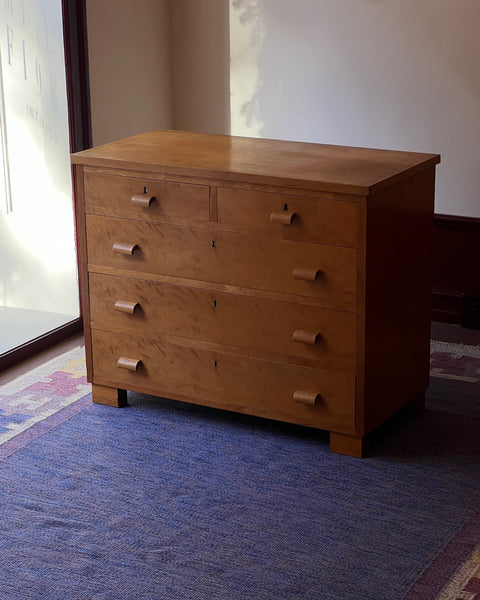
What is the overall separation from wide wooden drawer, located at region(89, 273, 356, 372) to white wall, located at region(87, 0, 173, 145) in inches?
43.2

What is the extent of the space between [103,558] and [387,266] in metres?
1.15

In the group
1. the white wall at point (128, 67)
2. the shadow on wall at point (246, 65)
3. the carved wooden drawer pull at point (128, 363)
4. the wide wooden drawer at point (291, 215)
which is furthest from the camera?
the shadow on wall at point (246, 65)

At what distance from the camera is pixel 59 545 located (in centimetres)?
258

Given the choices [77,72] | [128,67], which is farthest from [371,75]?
[77,72]

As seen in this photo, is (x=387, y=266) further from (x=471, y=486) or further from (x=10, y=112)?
(x=10, y=112)

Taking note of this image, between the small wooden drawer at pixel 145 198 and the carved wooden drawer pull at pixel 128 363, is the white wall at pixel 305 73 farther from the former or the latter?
the carved wooden drawer pull at pixel 128 363

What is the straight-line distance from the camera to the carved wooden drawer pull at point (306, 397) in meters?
2.99

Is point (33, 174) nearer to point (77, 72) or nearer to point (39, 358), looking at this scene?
point (77, 72)

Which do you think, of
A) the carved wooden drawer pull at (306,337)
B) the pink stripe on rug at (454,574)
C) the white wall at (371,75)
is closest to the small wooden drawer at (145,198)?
the carved wooden drawer pull at (306,337)

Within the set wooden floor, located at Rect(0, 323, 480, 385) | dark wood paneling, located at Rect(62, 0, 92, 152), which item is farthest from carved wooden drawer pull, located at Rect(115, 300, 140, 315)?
dark wood paneling, located at Rect(62, 0, 92, 152)

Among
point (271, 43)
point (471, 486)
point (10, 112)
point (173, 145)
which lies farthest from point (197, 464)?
point (271, 43)

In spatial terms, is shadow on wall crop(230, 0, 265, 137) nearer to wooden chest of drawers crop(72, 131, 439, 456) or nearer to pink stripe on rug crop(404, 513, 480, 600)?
wooden chest of drawers crop(72, 131, 439, 456)

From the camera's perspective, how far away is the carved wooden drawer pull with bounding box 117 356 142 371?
329 centimetres

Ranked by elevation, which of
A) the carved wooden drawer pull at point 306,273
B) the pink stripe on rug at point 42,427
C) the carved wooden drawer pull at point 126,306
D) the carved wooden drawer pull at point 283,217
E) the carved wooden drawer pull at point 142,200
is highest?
the carved wooden drawer pull at point 142,200
